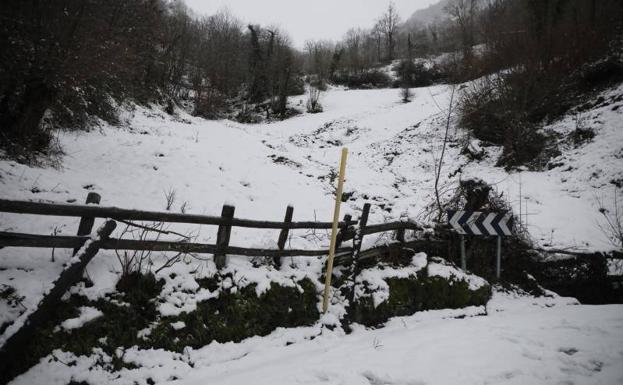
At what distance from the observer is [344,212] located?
1071 cm

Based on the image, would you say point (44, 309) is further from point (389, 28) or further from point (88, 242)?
point (389, 28)

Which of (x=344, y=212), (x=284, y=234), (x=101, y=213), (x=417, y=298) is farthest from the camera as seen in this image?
(x=344, y=212)

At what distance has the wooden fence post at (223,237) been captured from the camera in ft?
15.2

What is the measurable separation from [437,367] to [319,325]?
191 centimetres

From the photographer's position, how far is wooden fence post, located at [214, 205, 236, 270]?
464 centimetres

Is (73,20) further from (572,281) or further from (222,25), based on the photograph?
(222,25)

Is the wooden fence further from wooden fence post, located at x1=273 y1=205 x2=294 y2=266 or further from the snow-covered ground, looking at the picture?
the snow-covered ground

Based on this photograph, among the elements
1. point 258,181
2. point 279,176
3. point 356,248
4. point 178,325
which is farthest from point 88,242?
point 279,176

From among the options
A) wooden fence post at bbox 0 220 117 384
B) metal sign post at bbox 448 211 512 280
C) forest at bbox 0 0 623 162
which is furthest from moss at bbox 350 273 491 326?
forest at bbox 0 0 623 162

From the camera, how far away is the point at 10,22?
5.87 meters

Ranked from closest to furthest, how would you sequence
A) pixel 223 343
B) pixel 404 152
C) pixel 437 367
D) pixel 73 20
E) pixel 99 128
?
pixel 437 367, pixel 223 343, pixel 73 20, pixel 99 128, pixel 404 152

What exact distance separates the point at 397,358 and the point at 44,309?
168 inches

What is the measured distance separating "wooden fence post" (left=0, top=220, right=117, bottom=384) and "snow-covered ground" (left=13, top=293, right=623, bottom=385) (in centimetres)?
18

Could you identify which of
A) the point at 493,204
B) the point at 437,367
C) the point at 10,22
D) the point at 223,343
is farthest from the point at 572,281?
the point at 10,22
